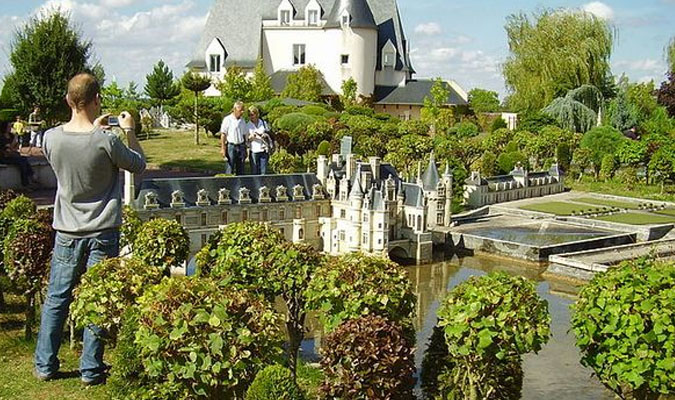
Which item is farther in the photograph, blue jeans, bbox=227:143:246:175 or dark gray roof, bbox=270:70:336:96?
dark gray roof, bbox=270:70:336:96

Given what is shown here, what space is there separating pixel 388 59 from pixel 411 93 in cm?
407

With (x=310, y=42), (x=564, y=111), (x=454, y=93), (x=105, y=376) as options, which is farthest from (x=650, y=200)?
(x=105, y=376)

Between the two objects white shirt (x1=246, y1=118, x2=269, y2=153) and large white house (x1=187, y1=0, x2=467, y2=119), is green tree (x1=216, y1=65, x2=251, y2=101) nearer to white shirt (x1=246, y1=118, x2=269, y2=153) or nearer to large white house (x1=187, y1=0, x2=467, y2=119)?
large white house (x1=187, y1=0, x2=467, y2=119)

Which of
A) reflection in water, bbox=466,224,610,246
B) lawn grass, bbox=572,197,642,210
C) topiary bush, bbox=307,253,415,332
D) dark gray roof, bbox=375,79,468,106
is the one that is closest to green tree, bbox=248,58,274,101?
dark gray roof, bbox=375,79,468,106

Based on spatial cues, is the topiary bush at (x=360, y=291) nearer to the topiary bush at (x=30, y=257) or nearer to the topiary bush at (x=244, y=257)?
the topiary bush at (x=244, y=257)

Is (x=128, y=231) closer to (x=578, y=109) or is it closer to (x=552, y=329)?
(x=552, y=329)

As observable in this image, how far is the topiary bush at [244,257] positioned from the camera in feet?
45.6

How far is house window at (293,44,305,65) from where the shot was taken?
2857 inches

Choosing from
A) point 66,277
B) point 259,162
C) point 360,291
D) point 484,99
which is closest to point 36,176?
point 259,162

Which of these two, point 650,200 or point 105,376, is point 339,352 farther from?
point 650,200

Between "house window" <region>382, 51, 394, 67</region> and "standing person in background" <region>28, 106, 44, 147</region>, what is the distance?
3978cm

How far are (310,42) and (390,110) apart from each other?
9.29 metres

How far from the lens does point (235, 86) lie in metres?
66.6

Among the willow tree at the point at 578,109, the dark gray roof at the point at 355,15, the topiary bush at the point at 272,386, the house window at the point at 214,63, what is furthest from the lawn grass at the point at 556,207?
the house window at the point at 214,63
